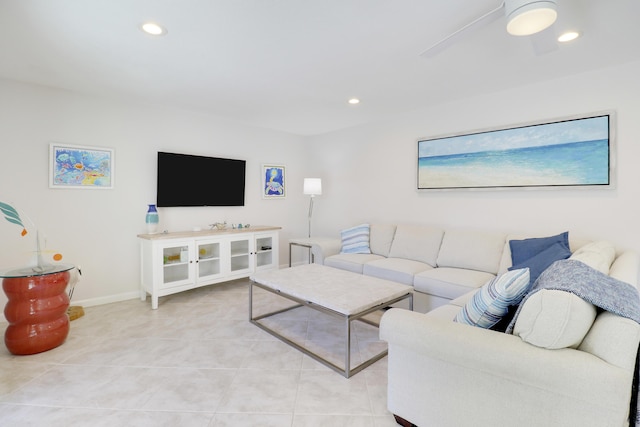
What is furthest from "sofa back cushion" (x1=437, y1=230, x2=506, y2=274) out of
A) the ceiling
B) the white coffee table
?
the ceiling

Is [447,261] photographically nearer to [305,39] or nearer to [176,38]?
[305,39]

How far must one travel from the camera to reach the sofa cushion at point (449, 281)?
2559 mm

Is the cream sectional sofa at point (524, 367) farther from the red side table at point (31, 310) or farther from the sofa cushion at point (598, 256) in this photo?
the red side table at point (31, 310)

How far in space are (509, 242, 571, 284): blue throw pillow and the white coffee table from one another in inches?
34.0

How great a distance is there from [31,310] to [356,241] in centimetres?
307

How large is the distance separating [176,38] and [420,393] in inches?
99.5

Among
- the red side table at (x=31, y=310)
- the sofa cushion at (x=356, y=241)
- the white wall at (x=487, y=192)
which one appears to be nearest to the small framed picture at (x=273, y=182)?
the white wall at (x=487, y=192)

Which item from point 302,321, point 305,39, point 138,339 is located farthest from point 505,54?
point 138,339

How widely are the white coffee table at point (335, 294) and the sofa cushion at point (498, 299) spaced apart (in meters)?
0.74

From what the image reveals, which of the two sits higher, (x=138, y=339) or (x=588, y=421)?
(x=588, y=421)

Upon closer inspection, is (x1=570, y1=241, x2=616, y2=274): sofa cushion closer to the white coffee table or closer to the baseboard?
the white coffee table

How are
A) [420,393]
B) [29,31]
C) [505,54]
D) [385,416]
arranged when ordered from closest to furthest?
[420,393] < [385,416] < [29,31] < [505,54]

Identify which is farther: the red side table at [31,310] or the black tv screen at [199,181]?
the black tv screen at [199,181]

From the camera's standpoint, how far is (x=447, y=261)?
3.12m
